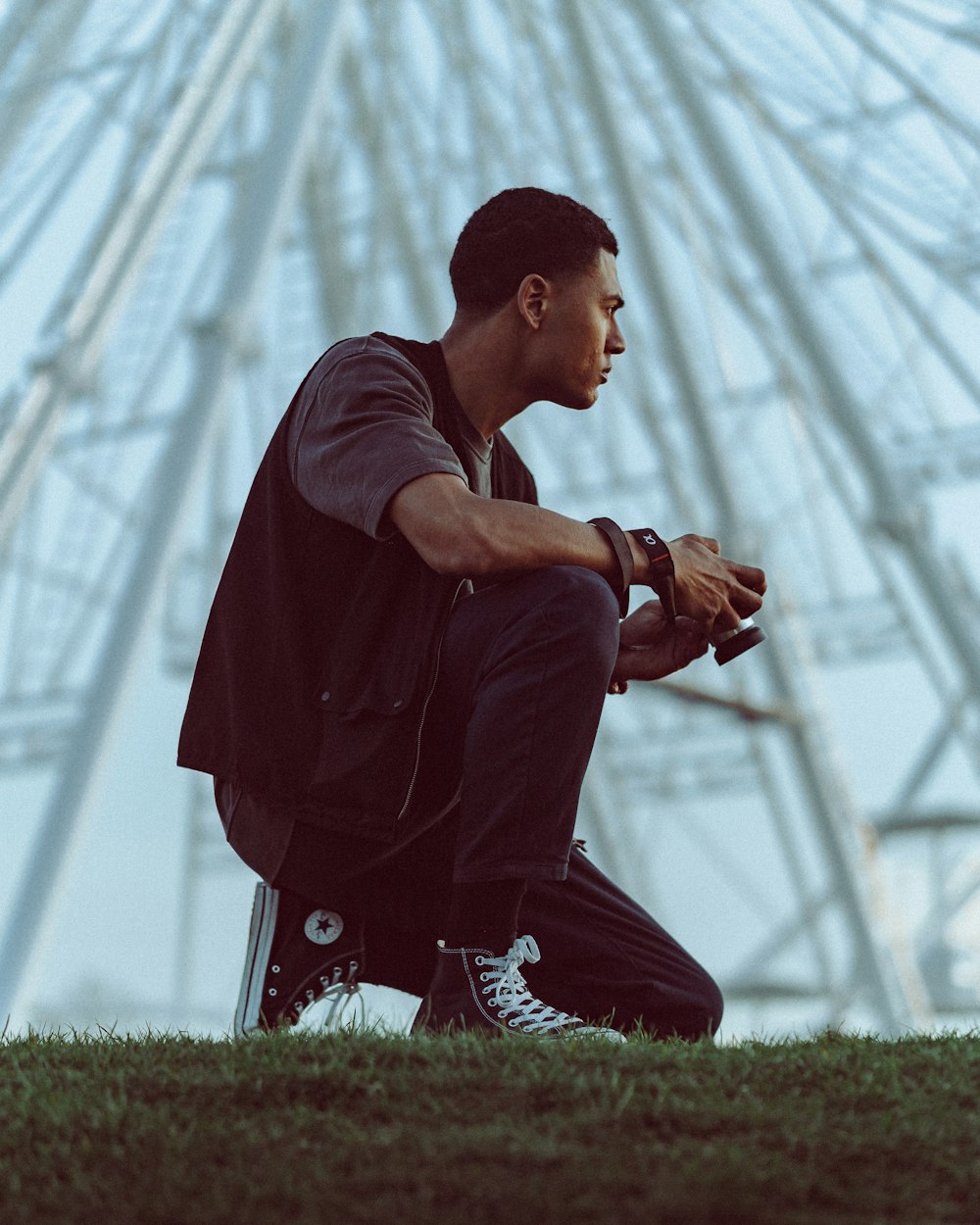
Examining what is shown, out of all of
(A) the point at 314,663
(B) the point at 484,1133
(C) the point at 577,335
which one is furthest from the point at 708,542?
(B) the point at 484,1133

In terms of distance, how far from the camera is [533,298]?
158 inches

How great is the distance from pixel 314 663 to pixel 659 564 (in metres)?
0.82

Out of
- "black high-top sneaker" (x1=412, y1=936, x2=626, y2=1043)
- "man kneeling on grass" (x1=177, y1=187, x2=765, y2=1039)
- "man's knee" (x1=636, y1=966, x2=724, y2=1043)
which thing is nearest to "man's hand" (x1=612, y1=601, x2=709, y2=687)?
"man kneeling on grass" (x1=177, y1=187, x2=765, y2=1039)

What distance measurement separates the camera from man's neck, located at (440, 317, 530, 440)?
4.07 m

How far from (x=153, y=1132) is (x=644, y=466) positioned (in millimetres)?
18751

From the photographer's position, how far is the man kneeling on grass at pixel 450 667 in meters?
3.48

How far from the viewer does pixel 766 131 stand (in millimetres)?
15469

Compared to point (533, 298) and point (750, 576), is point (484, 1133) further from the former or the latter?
point (533, 298)

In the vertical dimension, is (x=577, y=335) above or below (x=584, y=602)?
above

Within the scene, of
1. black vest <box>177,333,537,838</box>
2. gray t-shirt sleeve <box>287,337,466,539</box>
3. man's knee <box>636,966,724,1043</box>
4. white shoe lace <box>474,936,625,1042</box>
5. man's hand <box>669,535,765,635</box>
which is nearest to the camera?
white shoe lace <box>474,936,625,1042</box>

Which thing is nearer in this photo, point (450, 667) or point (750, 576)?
point (450, 667)

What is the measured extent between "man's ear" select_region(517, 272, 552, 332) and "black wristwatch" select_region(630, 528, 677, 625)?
2.03 feet

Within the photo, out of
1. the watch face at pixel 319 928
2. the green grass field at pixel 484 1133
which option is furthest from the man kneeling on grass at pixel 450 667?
the green grass field at pixel 484 1133

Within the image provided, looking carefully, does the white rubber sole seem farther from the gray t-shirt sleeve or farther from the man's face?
the man's face
